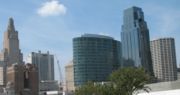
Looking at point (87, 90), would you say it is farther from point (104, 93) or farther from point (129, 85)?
point (129, 85)

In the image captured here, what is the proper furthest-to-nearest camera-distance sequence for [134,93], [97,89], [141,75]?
[97,89] → [134,93] → [141,75]

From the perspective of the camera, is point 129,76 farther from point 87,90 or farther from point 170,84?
point 87,90

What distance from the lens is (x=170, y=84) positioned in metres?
93.5

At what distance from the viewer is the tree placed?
3573 inches

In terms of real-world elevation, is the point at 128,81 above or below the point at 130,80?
below

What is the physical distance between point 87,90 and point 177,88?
87.2 ft

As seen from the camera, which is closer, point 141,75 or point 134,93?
point 141,75

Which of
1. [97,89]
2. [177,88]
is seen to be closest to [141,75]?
[177,88]

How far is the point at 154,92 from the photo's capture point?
9819 centimetres

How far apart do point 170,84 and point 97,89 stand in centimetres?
1912

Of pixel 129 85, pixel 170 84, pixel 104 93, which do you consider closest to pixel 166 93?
pixel 170 84

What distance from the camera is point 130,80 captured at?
91.9 metres

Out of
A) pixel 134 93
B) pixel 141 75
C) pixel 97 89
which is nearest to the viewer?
pixel 141 75

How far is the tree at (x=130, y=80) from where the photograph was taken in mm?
90750
